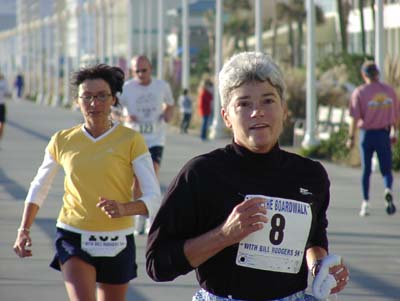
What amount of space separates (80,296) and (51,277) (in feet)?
13.5

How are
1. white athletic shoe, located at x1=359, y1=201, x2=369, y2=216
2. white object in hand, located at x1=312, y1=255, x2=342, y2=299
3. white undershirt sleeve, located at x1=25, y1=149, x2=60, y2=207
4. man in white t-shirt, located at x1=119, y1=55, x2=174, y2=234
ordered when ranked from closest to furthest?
white object in hand, located at x1=312, y1=255, x2=342, y2=299 → white undershirt sleeve, located at x1=25, y1=149, x2=60, y2=207 → man in white t-shirt, located at x1=119, y1=55, x2=174, y2=234 → white athletic shoe, located at x1=359, y1=201, x2=369, y2=216

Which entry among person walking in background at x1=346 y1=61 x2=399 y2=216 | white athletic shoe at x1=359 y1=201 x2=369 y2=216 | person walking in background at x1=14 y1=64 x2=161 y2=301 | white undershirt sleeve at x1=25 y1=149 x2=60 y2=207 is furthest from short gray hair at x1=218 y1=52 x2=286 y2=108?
white athletic shoe at x1=359 y1=201 x2=369 y2=216

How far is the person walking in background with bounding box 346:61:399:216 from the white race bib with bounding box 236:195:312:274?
10.5 metres

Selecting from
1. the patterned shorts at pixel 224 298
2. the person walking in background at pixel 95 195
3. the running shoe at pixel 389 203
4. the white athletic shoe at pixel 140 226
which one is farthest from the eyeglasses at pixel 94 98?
the running shoe at pixel 389 203

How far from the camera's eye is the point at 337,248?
12086 millimetres

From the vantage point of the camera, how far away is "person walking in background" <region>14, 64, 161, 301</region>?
21.5ft

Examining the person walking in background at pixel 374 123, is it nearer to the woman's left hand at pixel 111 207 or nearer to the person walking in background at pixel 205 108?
the woman's left hand at pixel 111 207

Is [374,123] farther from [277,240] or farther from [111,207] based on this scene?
[277,240]

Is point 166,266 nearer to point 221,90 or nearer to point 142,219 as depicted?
point 221,90

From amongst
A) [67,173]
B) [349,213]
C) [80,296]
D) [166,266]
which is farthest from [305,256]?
[349,213]

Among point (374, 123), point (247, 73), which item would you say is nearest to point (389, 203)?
point (374, 123)

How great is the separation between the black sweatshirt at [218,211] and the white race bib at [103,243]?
7.66 ft

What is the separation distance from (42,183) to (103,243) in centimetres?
52

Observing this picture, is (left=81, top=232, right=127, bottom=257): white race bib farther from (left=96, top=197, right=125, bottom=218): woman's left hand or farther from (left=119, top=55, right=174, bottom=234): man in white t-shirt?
(left=119, top=55, right=174, bottom=234): man in white t-shirt
